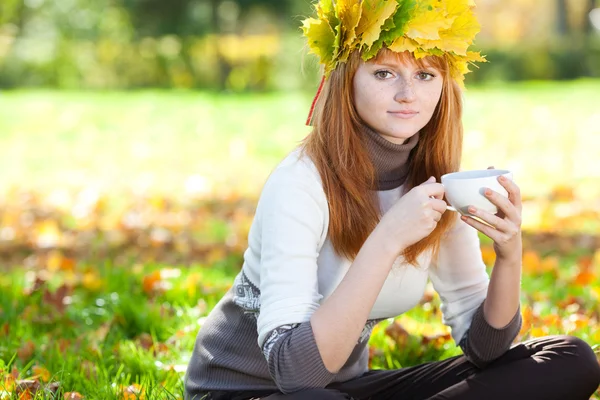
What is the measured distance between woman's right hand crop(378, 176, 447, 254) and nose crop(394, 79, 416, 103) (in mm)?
305

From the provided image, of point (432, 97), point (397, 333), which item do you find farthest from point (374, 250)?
point (397, 333)

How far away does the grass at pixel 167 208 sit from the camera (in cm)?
314

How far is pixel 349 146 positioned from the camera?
2.30 metres

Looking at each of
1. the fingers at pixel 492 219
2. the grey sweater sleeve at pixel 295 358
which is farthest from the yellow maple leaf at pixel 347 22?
the grey sweater sleeve at pixel 295 358

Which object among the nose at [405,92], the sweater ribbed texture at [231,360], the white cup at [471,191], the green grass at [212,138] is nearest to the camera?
the white cup at [471,191]

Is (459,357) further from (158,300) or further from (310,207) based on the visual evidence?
(158,300)

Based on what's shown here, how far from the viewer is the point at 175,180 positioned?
744 centimetres

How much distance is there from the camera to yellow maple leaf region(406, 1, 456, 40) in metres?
2.21

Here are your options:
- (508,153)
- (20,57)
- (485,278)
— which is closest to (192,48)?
(20,57)

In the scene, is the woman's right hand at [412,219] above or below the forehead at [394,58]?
below

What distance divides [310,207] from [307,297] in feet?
0.81

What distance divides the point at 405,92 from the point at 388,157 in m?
0.21

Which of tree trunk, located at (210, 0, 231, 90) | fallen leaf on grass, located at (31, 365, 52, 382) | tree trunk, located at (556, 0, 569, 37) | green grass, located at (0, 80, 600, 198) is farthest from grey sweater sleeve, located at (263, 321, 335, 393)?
tree trunk, located at (556, 0, 569, 37)

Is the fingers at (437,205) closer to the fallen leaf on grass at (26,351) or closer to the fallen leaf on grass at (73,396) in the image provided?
the fallen leaf on grass at (73,396)
